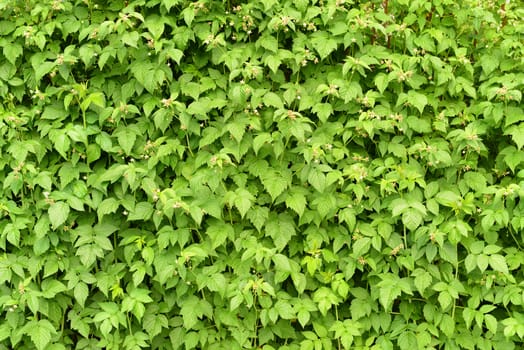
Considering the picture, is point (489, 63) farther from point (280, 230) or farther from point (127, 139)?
point (127, 139)

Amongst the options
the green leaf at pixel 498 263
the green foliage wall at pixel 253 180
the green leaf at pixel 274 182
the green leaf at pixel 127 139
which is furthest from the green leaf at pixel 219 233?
the green leaf at pixel 498 263

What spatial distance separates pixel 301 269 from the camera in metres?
3.56

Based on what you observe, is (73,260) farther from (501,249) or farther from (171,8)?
(501,249)

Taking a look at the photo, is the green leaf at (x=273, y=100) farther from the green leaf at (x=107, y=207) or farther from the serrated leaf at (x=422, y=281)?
the serrated leaf at (x=422, y=281)

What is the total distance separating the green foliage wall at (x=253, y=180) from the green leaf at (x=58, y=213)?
0.01 meters

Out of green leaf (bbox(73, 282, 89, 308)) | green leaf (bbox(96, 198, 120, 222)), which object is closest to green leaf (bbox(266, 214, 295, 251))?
green leaf (bbox(96, 198, 120, 222))

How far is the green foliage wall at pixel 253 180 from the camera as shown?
3.36 metres

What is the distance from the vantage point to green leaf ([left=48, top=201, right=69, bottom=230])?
3.29m

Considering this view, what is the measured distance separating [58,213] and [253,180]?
1.09 meters

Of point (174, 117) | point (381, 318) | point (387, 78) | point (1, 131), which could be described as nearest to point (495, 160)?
point (387, 78)

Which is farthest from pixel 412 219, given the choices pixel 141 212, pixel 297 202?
pixel 141 212

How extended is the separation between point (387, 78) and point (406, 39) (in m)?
0.30

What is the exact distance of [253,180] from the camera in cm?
353

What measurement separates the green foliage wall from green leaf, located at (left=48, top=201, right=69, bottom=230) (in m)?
0.01
